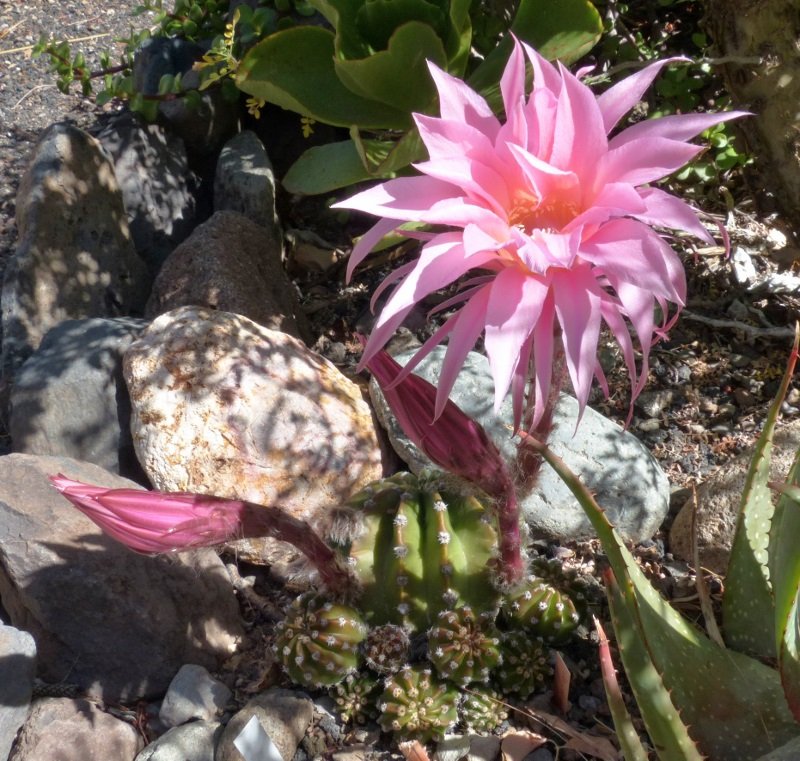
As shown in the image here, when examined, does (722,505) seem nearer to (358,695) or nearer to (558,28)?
(358,695)

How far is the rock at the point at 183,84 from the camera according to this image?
3.14m

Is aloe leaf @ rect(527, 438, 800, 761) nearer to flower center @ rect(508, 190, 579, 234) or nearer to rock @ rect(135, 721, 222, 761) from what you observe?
flower center @ rect(508, 190, 579, 234)

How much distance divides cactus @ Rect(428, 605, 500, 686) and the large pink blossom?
599mm

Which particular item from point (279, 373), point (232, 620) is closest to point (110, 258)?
point (279, 373)

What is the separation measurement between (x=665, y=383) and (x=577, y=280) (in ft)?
5.29

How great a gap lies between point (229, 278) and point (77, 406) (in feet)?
2.10

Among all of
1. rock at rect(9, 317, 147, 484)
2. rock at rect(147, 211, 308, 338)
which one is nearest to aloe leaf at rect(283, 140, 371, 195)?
rock at rect(147, 211, 308, 338)

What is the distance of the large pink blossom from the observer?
3.53ft

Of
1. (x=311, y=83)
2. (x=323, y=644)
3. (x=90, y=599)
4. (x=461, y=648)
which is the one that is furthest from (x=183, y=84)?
(x=461, y=648)

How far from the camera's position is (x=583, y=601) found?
6.04 feet

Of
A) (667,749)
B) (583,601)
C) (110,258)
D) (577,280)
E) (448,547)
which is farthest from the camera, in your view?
(110,258)

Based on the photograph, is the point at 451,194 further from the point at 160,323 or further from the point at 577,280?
the point at 160,323

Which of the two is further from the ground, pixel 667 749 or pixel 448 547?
pixel 448 547

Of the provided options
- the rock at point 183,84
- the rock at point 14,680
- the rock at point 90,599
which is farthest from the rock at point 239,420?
the rock at point 183,84
